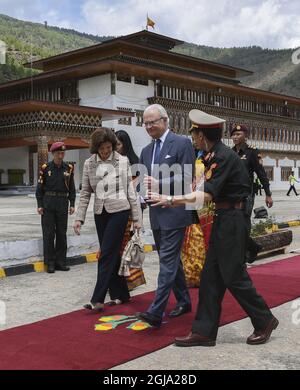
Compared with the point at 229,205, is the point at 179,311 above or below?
below

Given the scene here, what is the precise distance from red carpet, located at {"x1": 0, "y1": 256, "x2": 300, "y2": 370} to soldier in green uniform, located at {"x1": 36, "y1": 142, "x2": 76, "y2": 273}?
2207mm

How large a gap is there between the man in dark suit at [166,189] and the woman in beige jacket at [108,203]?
59 centimetres

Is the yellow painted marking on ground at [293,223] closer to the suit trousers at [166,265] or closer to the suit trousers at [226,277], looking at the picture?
the suit trousers at [166,265]

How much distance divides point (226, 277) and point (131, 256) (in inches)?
61.9

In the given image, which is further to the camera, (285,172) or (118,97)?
(285,172)

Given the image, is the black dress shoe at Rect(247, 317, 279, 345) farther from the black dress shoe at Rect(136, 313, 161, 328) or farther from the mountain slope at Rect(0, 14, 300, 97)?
the mountain slope at Rect(0, 14, 300, 97)

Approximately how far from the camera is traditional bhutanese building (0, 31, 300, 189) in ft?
91.1

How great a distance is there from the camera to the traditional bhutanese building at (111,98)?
91.1 ft

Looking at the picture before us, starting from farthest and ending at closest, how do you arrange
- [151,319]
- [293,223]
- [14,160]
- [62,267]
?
[14,160], [293,223], [62,267], [151,319]

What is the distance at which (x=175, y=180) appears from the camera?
14.4 ft

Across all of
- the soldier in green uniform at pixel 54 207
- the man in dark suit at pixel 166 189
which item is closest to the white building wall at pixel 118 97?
the soldier in green uniform at pixel 54 207

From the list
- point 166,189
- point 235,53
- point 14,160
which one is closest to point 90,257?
point 166,189

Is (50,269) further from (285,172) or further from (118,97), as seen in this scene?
(285,172)
